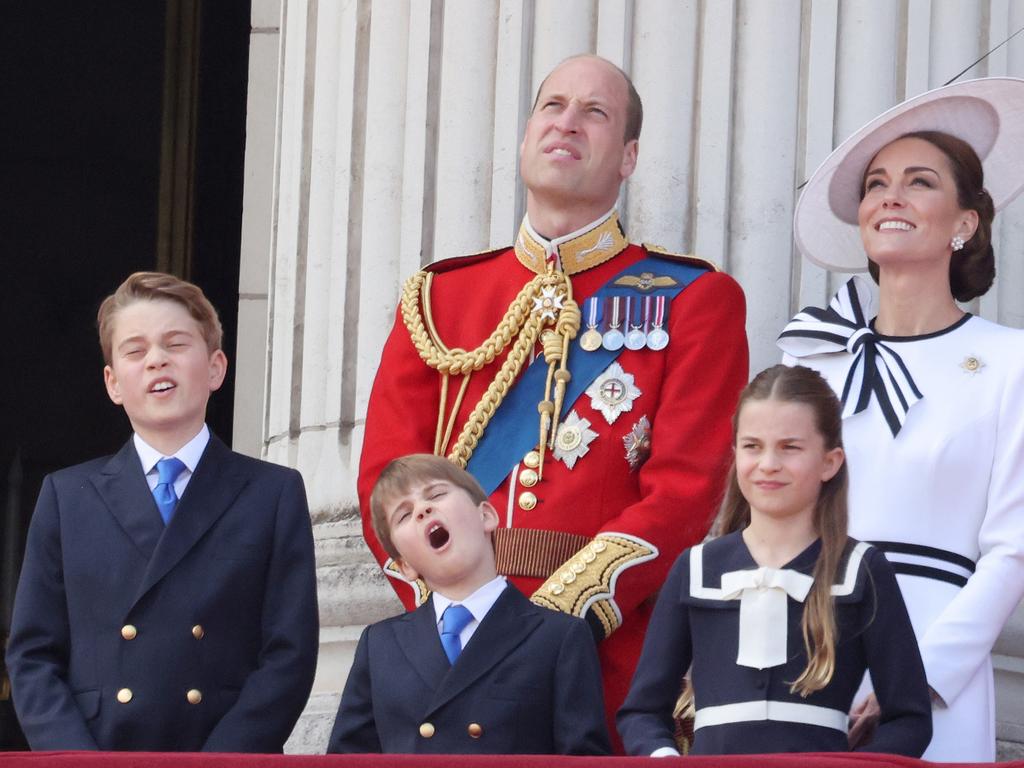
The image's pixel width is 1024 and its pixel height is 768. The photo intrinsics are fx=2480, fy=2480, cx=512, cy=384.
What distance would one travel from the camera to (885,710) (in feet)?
12.0

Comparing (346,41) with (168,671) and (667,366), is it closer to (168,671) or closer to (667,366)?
(667,366)

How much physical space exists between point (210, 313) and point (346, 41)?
70.2 inches

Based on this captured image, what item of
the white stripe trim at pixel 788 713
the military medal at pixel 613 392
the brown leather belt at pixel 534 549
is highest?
the military medal at pixel 613 392

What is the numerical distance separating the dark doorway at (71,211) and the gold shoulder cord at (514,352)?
342 centimetres

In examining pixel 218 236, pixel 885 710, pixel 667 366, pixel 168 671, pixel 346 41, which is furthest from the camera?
pixel 218 236

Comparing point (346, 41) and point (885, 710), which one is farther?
point (346, 41)

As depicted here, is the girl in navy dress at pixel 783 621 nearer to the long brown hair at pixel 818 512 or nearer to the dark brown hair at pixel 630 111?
the long brown hair at pixel 818 512

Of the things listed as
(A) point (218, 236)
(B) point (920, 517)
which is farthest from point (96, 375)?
(B) point (920, 517)

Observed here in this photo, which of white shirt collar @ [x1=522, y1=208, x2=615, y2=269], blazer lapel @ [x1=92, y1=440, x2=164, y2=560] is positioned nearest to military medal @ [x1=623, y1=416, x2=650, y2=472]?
white shirt collar @ [x1=522, y1=208, x2=615, y2=269]

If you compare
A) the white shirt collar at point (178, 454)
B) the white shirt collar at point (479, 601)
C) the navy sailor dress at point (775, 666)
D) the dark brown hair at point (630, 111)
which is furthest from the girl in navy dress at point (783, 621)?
the dark brown hair at point (630, 111)

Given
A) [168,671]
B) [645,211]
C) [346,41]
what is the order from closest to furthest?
[168,671] → [645,211] → [346,41]

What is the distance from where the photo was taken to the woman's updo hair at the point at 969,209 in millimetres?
4391

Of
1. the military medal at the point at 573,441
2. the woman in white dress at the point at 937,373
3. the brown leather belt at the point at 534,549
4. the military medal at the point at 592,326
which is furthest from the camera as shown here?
the military medal at the point at 592,326

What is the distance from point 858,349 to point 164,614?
130 centimetres
